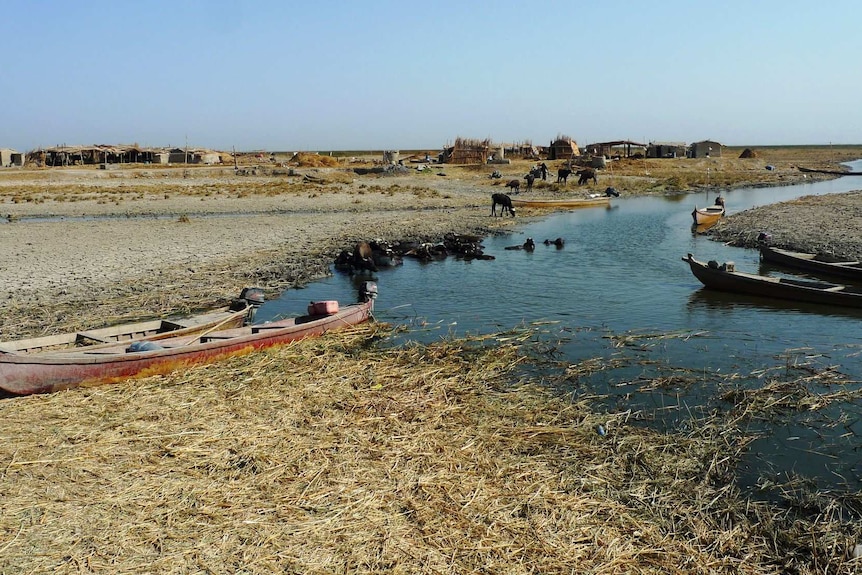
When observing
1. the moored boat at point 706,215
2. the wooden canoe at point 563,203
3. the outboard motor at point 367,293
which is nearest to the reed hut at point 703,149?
the wooden canoe at point 563,203

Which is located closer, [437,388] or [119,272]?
[437,388]

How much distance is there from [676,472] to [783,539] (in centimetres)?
141

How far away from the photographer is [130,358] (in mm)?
9945

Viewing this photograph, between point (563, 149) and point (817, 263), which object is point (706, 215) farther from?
point (563, 149)

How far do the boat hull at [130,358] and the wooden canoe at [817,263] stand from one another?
13.8 metres

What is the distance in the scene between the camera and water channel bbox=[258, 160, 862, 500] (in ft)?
29.7

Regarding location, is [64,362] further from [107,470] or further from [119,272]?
[119,272]

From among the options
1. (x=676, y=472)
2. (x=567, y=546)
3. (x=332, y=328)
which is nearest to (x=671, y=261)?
(x=332, y=328)

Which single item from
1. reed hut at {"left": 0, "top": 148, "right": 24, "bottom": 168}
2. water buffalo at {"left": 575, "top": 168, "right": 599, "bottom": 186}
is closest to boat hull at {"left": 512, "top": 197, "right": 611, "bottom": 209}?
water buffalo at {"left": 575, "top": 168, "right": 599, "bottom": 186}

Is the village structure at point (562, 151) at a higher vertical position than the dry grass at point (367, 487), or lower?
higher

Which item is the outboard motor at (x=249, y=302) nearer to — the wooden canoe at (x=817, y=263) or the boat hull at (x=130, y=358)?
the boat hull at (x=130, y=358)

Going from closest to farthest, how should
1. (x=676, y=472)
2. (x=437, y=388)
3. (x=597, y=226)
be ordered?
1. (x=676, y=472)
2. (x=437, y=388)
3. (x=597, y=226)

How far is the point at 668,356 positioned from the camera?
40.5ft

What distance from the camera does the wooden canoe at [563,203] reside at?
3981 centimetres
